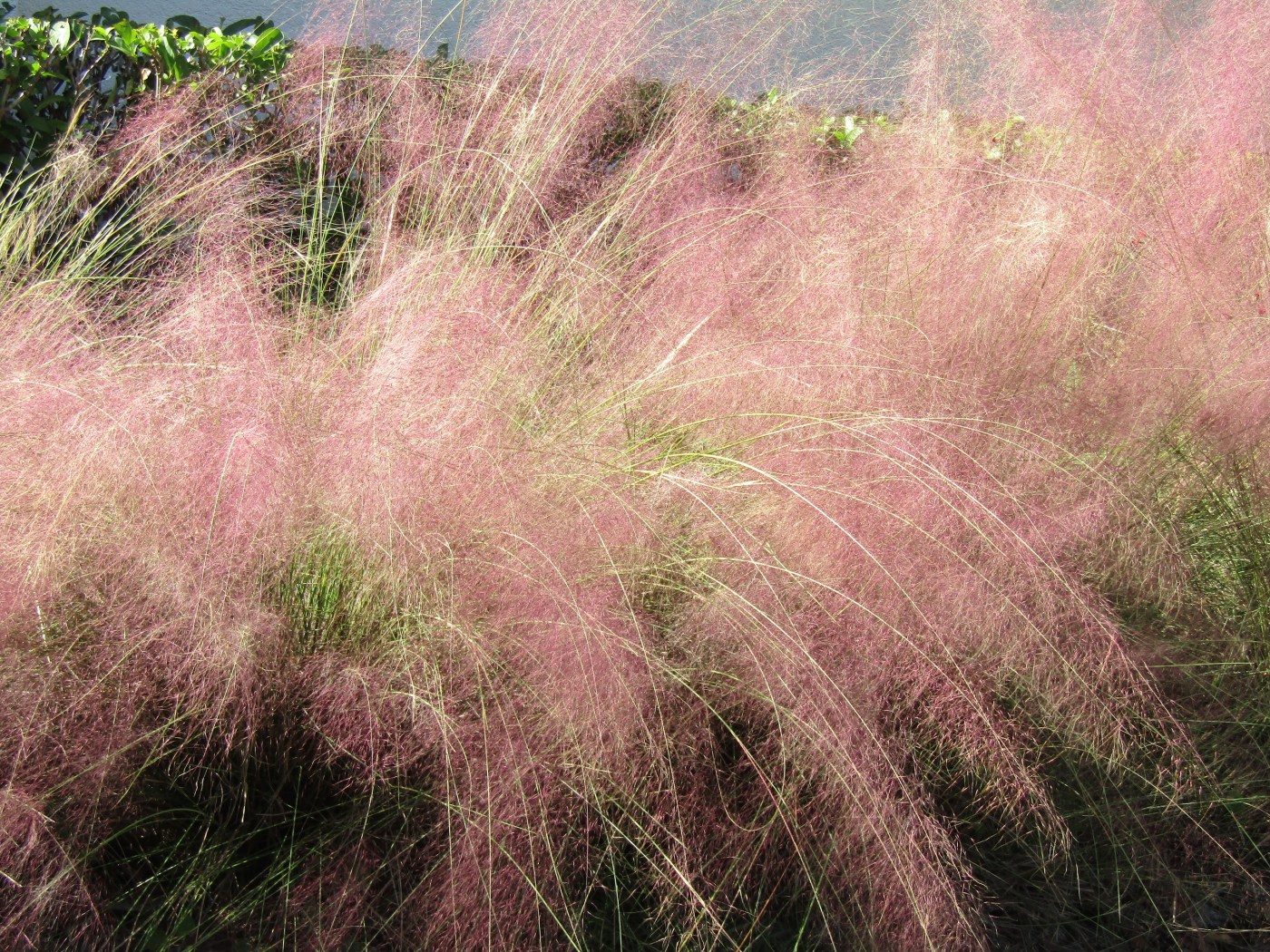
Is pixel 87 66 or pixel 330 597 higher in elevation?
pixel 87 66

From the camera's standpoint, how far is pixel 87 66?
3590mm

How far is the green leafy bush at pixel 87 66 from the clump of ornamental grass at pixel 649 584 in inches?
39.8

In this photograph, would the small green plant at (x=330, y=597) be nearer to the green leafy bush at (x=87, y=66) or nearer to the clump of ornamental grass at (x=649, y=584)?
the clump of ornamental grass at (x=649, y=584)

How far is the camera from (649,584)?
6.13 ft

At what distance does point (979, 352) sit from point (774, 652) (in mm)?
1049

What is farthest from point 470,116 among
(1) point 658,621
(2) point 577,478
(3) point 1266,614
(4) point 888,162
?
(3) point 1266,614

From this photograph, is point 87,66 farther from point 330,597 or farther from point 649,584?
point 649,584

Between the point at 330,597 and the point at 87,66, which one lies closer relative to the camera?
the point at 330,597

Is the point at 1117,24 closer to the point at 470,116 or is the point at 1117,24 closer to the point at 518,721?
the point at 470,116

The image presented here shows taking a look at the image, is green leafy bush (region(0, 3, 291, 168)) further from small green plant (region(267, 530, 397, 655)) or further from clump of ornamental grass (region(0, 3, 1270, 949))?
small green plant (region(267, 530, 397, 655))

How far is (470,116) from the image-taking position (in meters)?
2.80

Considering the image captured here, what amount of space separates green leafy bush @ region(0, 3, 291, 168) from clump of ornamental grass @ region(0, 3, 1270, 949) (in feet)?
3.31

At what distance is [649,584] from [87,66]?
2927mm

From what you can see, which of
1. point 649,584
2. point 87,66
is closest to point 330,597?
point 649,584
